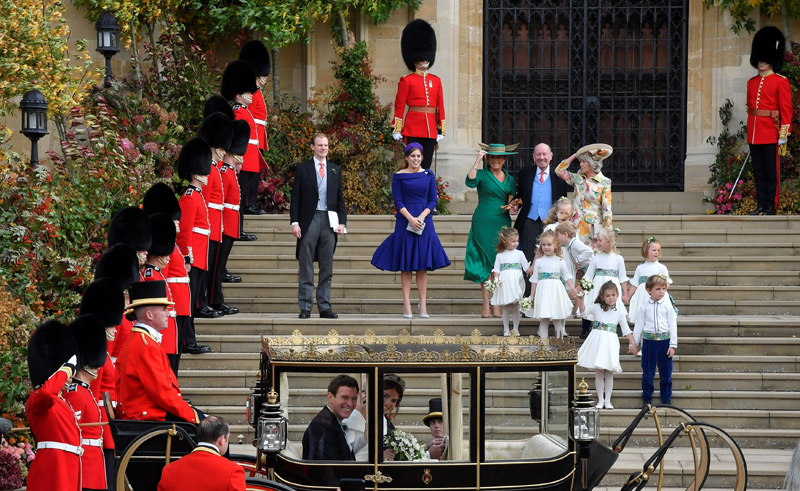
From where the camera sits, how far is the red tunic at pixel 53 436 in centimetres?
709

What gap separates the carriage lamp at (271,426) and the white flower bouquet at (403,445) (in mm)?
669

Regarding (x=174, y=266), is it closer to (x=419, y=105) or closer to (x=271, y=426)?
(x=271, y=426)

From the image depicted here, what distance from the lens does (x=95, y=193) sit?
13.2 meters

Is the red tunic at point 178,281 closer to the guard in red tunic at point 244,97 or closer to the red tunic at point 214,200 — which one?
the red tunic at point 214,200

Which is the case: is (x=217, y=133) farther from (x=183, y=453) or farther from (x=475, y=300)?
(x=183, y=453)

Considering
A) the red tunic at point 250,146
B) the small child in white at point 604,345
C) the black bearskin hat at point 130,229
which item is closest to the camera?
the black bearskin hat at point 130,229

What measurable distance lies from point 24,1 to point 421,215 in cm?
545

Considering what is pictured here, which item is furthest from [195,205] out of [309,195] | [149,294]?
[149,294]

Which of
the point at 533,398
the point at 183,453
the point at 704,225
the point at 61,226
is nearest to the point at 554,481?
the point at 533,398

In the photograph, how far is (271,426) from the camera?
7.21 m

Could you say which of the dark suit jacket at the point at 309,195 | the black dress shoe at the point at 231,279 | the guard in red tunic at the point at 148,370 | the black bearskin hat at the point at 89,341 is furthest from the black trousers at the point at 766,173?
the black bearskin hat at the point at 89,341

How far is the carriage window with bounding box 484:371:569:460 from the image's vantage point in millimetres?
7641

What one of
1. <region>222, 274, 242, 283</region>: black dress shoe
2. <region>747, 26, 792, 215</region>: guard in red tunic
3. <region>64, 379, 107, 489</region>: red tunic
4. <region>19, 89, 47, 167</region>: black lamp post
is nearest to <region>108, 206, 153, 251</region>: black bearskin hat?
<region>64, 379, 107, 489</region>: red tunic

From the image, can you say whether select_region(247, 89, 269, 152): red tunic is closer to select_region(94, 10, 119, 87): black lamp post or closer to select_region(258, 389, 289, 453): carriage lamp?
select_region(94, 10, 119, 87): black lamp post
